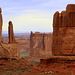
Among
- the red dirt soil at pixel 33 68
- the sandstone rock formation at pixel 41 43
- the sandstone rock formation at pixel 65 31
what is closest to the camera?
the red dirt soil at pixel 33 68

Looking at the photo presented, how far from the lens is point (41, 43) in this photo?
57.3 metres

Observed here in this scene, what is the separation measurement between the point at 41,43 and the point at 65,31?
37837mm

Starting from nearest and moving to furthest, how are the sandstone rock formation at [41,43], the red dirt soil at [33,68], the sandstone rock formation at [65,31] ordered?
the red dirt soil at [33,68] → the sandstone rock formation at [65,31] → the sandstone rock formation at [41,43]

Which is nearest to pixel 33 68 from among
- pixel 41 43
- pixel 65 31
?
pixel 65 31

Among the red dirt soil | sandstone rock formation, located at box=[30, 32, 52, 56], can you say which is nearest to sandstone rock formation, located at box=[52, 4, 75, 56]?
the red dirt soil

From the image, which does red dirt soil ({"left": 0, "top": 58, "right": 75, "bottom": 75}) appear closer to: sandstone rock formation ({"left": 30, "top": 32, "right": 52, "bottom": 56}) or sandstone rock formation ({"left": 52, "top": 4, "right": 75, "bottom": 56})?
sandstone rock formation ({"left": 52, "top": 4, "right": 75, "bottom": 56})

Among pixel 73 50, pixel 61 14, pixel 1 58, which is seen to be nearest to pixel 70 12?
pixel 61 14

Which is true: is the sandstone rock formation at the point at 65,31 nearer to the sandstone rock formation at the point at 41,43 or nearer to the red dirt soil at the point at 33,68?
the red dirt soil at the point at 33,68

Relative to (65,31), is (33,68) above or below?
below

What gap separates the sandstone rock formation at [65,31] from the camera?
63.5 feet

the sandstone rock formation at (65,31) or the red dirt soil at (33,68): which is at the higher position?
the sandstone rock formation at (65,31)

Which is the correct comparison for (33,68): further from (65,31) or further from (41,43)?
(41,43)

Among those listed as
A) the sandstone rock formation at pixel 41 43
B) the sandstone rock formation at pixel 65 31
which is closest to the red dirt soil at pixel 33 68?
the sandstone rock formation at pixel 65 31

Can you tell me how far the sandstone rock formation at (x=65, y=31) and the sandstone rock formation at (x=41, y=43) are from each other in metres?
35.8
